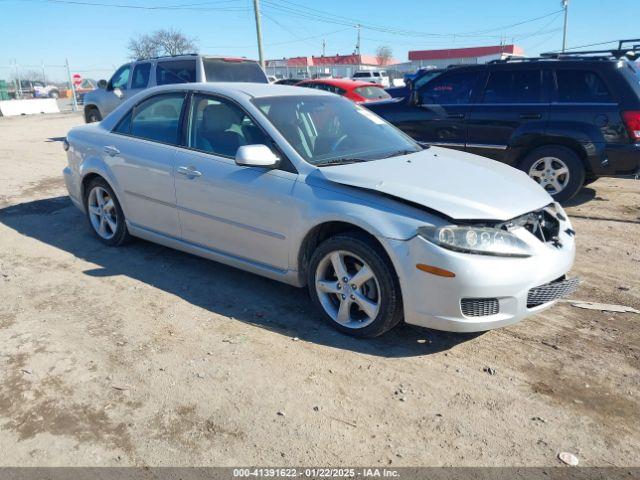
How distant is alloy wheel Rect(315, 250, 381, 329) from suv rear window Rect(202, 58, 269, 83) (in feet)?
25.2

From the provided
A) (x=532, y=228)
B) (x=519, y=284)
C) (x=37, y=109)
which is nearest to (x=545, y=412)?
(x=519, y=284)

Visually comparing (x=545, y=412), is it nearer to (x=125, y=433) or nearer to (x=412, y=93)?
(x=125, y=433)

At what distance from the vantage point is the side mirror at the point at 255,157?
12.4 feet

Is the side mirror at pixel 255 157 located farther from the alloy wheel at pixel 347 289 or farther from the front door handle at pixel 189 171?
the alloy wheel at pixel 347 289

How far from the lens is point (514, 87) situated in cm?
720

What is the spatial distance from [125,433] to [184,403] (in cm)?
35

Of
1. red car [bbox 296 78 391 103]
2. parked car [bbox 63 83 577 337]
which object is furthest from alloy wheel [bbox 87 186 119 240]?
red car [bbox 296 78 391 103]

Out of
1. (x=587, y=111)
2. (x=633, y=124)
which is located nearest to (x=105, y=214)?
(x=587, y=111)

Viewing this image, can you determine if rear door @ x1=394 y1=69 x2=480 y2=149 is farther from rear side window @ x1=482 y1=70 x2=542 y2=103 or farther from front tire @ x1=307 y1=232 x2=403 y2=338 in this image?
front tire @ x1=307 y1=232 x2=403 y2=338

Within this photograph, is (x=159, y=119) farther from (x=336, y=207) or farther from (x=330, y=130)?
(x=336, y=207)

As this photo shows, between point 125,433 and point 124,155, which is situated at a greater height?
point 124,155

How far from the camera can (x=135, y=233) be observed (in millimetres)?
5176

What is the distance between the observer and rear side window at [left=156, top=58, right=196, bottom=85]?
34.8 feet

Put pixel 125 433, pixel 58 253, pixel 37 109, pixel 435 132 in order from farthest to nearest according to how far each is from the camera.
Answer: pixel 37 109 → pixel 435 132 → pixel 58 253 → pixel 125 433
